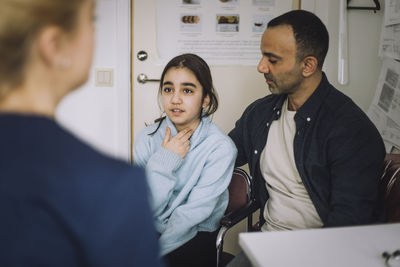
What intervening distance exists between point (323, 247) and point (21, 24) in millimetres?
748

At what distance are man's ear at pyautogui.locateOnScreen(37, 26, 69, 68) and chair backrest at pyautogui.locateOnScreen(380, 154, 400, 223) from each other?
1.20 meters

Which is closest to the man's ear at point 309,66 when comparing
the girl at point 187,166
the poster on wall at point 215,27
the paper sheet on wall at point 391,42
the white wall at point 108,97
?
the girl at point 187,166

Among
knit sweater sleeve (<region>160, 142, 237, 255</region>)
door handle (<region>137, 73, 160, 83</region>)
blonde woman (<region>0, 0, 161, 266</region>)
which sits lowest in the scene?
knit sweater sleeve (<region>160, 142, 237, 255</region>)

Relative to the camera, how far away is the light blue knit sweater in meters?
1.40

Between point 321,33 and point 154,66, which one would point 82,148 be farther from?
point 154,66

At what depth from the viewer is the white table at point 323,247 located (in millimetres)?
758

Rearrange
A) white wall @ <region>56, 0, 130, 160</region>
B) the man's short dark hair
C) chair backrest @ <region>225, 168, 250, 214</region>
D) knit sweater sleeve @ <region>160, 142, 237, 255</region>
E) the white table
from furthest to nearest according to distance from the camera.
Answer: white wall @ <region>56, 0, 130, 160</region>, chair backrest @ <region>225, 168, 250, 214</region>, the man's short dark hair, knit sweater sleeve @ <region>160, 142, 237, 255</region>, the white table

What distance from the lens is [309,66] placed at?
1.50m

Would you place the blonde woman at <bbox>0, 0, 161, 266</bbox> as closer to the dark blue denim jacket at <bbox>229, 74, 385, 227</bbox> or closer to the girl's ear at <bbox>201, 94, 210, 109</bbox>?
the dark blue denim jacket at <bbox>229, 74, 385, 227</bbox>

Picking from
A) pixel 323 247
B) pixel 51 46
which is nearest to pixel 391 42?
pixel 323 247

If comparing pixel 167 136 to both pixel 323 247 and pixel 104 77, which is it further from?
pixel 104 77

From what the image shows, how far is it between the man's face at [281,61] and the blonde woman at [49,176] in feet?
3.84

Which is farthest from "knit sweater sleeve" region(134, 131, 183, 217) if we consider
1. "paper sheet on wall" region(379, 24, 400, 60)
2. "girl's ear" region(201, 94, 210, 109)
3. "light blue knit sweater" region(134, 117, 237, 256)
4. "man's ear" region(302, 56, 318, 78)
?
"paper sheet on wall" region(379, 24, 400, 60)

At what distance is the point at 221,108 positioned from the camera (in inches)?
95.4
